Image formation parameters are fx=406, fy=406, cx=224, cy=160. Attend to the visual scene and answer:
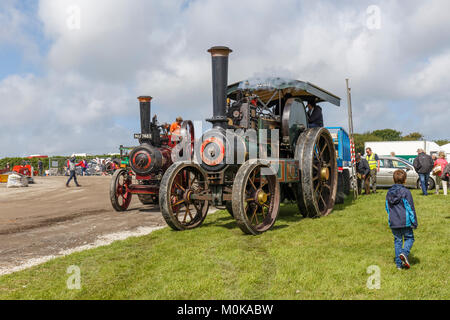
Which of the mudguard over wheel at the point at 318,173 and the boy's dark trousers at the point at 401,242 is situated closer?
the boy's dark trousers at the point at 401,242

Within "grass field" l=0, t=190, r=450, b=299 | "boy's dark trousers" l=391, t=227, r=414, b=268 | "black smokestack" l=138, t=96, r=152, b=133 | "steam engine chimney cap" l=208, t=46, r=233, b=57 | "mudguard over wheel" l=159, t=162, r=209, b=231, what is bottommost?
"grass field" l=0, t=190, r=450, b=299

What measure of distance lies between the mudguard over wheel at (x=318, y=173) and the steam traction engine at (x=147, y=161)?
3156 mm

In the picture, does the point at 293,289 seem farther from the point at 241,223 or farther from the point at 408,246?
the point at 241,223

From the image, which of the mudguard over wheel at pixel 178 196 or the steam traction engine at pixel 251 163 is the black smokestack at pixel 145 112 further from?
the mudguard over wheel at pixel 178 196

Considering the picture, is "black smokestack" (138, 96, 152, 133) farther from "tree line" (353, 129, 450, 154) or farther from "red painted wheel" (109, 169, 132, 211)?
"tree line" (353, 129, 450, 154)

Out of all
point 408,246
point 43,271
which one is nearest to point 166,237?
point 43,271

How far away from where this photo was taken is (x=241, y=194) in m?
5.88

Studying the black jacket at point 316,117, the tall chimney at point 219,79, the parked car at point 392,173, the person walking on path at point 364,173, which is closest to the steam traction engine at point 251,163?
the tall chimney at point 219,79

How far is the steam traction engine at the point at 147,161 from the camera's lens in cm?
1015

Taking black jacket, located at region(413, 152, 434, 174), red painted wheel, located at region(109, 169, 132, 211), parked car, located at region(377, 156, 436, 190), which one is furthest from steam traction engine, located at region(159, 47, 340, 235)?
parked car, located at region(377, 156, 436, 190)

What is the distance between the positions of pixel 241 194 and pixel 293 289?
2.23 m

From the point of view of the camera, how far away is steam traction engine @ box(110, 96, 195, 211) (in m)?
10.1
